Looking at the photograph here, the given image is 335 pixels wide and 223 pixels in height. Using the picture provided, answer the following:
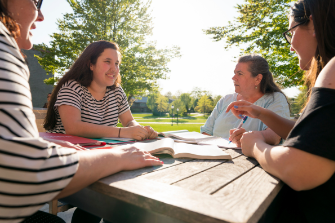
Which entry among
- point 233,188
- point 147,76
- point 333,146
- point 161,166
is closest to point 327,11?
point 333,146

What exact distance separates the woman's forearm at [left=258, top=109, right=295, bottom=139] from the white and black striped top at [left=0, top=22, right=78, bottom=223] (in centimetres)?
146

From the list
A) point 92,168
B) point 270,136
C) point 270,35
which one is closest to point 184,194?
point 92,168

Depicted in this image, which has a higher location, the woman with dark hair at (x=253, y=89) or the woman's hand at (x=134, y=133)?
the woman with dark hair at (x=253, y=89)

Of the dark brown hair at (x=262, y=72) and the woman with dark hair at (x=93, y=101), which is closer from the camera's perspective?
the woman with dark hair at (x=93, y=101)

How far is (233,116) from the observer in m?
2.95

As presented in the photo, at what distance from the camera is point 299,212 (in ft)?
3.50

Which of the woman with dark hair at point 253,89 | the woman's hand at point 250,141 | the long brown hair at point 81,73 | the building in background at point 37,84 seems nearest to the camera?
the woman's hand at point 250,141

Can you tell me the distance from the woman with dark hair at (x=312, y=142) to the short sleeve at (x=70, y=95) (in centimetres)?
174

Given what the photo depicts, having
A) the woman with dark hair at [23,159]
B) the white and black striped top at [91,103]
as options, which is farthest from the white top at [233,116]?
the woman with dark hair at [23,159]

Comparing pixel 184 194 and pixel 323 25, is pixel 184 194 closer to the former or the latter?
pixel 184 194

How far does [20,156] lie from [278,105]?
8.38 feet

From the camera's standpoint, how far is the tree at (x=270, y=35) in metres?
9.45

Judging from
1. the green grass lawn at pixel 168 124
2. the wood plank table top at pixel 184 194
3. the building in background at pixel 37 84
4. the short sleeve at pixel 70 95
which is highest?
the building in background at pixel 37 84

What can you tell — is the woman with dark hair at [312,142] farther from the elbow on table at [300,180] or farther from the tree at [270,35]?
the tree at [270,35]
